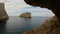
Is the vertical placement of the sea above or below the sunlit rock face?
below

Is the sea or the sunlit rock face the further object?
the sea

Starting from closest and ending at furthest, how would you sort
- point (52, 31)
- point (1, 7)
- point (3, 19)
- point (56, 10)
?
point (56, 10), point (52, 31), point (1, 7), point (3, 19)

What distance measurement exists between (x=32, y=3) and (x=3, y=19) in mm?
30688

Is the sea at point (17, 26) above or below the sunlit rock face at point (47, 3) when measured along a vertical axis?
below

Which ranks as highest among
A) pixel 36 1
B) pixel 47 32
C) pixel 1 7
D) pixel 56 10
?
pixel 36 1

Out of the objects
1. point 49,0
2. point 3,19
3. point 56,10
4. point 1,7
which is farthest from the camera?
point 3,19

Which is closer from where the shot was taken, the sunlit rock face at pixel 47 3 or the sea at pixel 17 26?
the sunlit rock face at pixel 47 3

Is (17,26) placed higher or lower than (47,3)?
lower

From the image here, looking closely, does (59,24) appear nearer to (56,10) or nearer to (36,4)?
(56,10)

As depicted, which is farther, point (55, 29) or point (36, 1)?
point (55, 29)

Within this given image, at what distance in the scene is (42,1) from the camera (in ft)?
15.2

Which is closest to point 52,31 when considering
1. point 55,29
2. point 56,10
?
point 55,29

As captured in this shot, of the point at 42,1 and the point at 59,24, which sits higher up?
the point at 42,1

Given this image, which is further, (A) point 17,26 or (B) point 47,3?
(A) point 17,26
